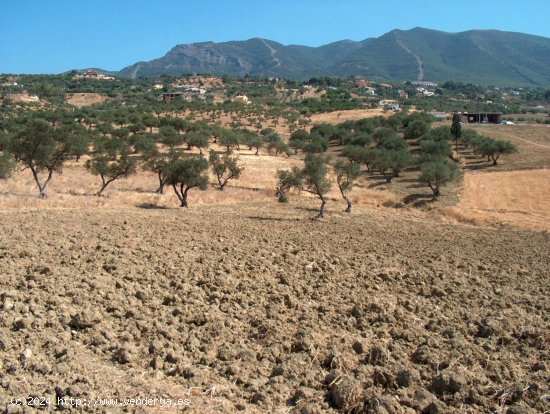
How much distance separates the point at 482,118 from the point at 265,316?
10034 cm

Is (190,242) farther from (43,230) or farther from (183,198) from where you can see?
(183,198)

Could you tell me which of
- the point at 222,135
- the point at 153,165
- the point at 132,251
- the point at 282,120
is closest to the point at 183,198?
the point at 153,165

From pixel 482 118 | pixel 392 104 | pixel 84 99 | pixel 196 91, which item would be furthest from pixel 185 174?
pixel 196 91

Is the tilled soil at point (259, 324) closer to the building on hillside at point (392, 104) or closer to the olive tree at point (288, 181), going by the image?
the olive tree at point (288, 181)

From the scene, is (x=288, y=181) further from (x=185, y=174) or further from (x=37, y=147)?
(x=37, y=147)

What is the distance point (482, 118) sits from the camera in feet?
329

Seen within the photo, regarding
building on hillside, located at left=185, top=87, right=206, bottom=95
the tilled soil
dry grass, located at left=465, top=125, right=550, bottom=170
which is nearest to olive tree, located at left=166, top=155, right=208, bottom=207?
the tilled soil

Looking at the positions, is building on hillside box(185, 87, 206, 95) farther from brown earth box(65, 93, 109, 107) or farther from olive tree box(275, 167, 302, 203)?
olive tree box(275, 167, 302, 203)

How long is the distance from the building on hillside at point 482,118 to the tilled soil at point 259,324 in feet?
289

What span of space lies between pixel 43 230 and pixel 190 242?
4448 millimetres

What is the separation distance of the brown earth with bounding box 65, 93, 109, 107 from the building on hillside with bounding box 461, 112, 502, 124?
85.3 meters

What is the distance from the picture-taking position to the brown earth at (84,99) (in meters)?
124

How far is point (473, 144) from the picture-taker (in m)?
65.6

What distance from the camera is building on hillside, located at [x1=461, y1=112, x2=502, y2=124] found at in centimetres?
9791
